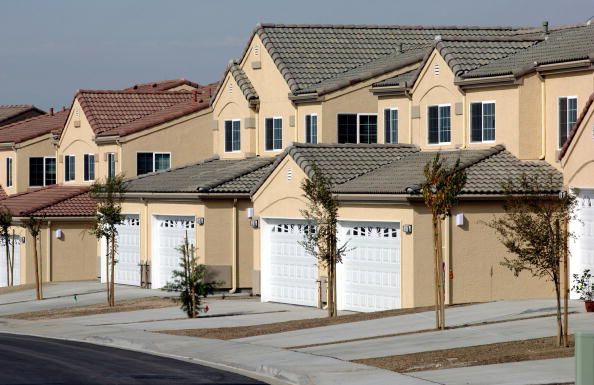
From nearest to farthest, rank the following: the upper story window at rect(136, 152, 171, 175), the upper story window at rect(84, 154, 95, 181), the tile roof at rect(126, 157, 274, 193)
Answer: the tile roof at rect(126, 157, 274, 193) → the upper story window at rect(136, 152, 171, 175) → the upper story window at rect(84, 154, 95, 181)

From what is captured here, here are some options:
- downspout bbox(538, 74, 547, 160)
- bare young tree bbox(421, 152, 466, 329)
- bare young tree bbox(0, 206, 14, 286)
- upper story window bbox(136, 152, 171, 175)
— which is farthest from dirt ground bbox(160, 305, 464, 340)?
upper story window bbox(136, 152, 171, 175)

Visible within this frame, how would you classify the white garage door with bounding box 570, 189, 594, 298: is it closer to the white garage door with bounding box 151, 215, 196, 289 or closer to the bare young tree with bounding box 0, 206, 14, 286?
the white garage door with bounding box 151, 215, 196, 289

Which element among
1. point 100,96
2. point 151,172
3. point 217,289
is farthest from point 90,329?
point 100,96

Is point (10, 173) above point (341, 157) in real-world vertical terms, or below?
above

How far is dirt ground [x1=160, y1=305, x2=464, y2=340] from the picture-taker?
3284 centimetres

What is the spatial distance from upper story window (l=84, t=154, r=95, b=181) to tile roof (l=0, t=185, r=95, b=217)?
559 millimetres

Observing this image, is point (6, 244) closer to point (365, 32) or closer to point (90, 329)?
point (365, 32)

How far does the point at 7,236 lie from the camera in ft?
181

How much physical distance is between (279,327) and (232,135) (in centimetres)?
1881

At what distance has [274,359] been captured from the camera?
27.6 m

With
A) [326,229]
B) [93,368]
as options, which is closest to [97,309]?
[326,229]

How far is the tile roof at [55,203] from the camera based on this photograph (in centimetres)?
5603

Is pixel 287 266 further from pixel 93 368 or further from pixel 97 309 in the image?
pixel 93 368

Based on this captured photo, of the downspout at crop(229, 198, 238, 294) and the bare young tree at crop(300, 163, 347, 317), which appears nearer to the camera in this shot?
the bare young tree at crop(300, 163, 347, 317)
